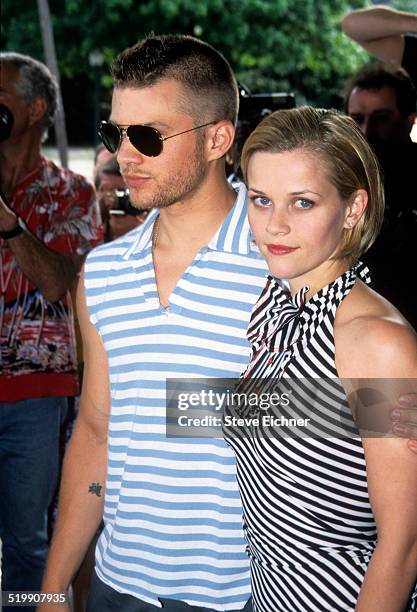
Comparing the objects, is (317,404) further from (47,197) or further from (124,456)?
(47,197)

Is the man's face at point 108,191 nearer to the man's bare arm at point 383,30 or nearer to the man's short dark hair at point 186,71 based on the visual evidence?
the man's bare arm at point 383,30

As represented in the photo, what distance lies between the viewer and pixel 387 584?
1.56 m

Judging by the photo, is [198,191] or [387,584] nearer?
[387,584]

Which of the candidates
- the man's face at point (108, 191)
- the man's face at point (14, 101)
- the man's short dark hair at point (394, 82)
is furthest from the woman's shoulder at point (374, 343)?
the man's face at point (108, 191)

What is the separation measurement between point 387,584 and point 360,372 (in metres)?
0.40

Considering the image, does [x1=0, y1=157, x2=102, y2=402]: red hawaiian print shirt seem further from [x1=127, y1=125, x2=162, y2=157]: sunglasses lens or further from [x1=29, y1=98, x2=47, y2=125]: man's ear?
[x1=127, y1=125, x2=162, y2=157]: sunglasses lens

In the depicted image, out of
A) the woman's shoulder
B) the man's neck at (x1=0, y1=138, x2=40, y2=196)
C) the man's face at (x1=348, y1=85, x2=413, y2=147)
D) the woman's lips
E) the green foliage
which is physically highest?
the woman's lips

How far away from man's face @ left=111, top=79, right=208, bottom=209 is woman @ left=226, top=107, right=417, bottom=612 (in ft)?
1.13

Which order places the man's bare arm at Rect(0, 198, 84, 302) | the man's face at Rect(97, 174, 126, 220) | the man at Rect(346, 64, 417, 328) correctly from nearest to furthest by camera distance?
1. the man at Rect(346, 64, 417, 328)
2. the man's bare arm at Rect(0, 198, 84, 302)
3. the man's face at Rect(97, 174, 126, 220)

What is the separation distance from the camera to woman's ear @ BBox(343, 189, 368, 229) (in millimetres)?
1717

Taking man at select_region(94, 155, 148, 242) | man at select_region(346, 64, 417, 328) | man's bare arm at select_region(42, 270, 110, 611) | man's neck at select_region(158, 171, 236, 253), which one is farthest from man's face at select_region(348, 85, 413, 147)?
man's bare arm at select_region(42, 270, 110, 611)

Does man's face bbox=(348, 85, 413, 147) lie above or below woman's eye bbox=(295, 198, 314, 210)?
below

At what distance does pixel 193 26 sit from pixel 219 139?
16.3 meters

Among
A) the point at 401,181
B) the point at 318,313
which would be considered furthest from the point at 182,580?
the point at 401,181
